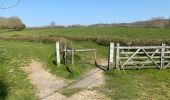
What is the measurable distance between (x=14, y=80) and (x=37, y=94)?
3.61 m

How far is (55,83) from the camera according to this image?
20.3m

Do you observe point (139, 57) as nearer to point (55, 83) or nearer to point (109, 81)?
point (109, 81)

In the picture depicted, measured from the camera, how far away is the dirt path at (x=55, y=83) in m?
17.3

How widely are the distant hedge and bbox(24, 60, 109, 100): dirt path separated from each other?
190 ft

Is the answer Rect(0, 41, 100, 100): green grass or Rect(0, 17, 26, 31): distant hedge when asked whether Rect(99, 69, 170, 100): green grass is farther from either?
Rect(0, 17, 26, 31): distant hedge

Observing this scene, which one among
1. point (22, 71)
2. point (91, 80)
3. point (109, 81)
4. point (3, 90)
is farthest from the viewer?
point (22, 71)

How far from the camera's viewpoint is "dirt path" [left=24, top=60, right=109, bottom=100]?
17.3 m

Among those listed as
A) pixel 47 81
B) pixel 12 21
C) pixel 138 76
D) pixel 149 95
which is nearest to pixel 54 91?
pixel 47 81

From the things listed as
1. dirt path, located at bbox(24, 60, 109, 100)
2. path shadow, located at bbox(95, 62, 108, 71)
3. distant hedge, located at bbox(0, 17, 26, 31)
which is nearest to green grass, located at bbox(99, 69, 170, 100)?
dirt path, located at bbox(24, 60, 109, 100)

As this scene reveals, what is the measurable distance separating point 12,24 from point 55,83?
2601 inches

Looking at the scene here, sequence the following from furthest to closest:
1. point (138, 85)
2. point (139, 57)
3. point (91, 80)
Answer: point (139, 57)
point (91, 80)
point (138, 85)

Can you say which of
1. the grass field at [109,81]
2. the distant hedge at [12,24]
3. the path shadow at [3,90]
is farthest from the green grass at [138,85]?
the distant hedge at [12,24]

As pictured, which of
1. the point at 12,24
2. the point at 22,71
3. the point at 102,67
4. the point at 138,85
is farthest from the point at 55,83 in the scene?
the point at 12,24

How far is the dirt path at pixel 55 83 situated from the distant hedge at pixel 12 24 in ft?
190
